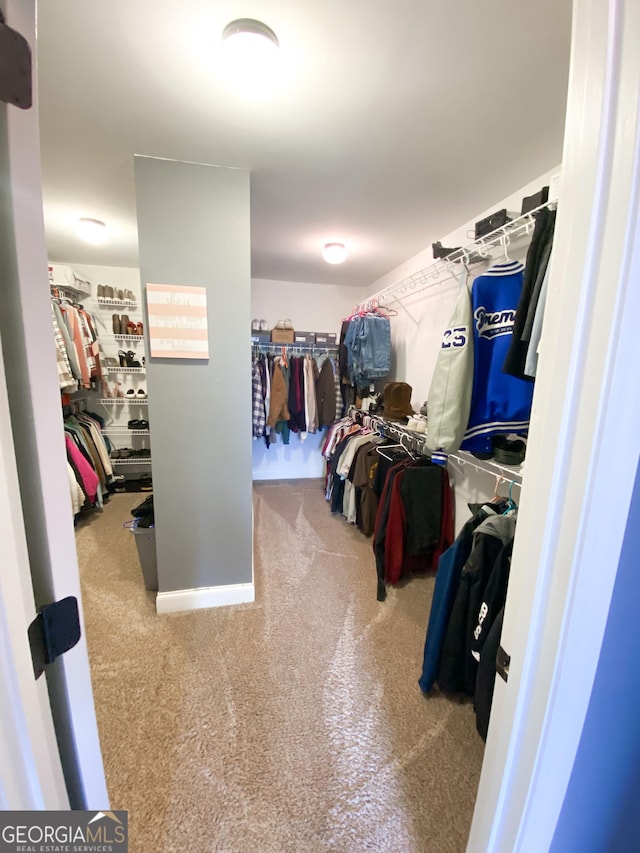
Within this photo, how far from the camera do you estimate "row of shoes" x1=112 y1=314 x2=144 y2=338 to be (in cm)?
368

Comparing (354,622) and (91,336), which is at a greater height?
(91,336)

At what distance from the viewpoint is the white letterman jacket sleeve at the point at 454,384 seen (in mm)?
1517

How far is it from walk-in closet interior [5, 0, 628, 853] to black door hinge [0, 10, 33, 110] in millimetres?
245

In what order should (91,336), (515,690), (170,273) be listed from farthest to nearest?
(91,336) < (170,273) < (515,690)

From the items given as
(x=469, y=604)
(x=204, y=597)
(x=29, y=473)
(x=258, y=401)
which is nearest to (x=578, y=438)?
(x=29, y=473)

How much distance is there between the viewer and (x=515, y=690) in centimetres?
59

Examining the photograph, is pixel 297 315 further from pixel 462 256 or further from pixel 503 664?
pixel 503 664

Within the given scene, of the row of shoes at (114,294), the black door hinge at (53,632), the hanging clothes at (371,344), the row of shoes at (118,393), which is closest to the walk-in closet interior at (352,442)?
the black door hinge at (53,632)

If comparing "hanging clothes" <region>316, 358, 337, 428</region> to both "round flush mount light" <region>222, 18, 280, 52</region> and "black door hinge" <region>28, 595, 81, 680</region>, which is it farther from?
"black door hinge" <region>28, 595, 81, 680</region>

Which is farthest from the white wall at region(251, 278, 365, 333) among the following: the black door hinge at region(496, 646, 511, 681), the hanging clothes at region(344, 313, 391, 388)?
the black door hinge at region(496, 646, 511, 681)

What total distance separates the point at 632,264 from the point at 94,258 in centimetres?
427

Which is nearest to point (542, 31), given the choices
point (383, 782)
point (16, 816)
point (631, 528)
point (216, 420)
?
point (631, 528)

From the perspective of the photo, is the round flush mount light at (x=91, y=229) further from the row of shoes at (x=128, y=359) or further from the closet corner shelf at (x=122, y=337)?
the row of shoes at (x=128, y=359)

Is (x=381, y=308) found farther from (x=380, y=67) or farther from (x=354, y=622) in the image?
→ (x=354, y=622)
